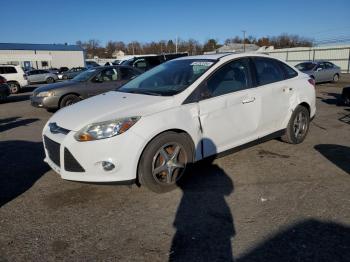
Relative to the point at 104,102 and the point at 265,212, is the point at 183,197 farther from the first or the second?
the point at 104,102

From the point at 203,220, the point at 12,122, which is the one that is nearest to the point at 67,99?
the point at 12,122

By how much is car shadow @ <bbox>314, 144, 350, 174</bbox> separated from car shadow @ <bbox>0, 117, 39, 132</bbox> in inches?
298

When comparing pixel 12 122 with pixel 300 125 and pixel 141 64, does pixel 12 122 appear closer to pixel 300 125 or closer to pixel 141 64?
pixel 300 125

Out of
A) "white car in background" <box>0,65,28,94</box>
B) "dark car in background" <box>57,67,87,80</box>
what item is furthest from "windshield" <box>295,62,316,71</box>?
"white car in background" <box>0,65,28,94</box>

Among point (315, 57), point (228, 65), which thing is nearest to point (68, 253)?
point (228, 65)

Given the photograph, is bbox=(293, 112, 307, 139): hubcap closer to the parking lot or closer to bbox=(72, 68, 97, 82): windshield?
the parking lot

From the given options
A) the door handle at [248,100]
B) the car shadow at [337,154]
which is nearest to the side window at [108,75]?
the door handle at [248,100]

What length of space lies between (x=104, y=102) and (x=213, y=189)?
Result: 1.83 meters

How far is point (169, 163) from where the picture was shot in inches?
160

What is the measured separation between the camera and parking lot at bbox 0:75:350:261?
2.96 m

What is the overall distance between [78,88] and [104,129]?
24.3ft

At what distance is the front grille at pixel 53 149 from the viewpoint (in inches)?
155

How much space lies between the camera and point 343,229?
10.5ft

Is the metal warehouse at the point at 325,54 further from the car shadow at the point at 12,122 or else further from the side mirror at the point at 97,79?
the car shadow at the point at 12,122
